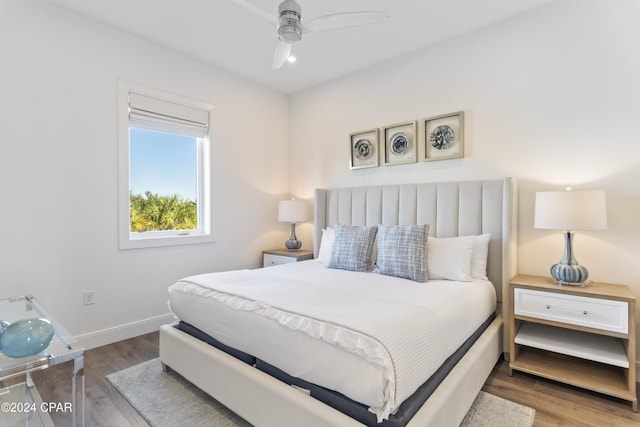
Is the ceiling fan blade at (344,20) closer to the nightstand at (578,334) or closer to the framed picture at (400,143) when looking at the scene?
the framed picture at (400,143)

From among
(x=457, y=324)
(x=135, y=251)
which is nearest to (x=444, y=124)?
(x=457, y=324)

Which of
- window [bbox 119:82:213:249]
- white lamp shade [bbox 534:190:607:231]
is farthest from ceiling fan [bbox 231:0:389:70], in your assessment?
window [bbox 119:82:213:249]

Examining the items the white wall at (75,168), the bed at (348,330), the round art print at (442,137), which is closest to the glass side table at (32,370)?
the white wall at (75,168)

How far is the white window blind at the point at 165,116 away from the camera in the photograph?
2.99 metres

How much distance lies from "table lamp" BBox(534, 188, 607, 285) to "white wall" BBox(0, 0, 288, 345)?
3.10 metres

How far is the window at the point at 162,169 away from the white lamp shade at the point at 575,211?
10.3ft

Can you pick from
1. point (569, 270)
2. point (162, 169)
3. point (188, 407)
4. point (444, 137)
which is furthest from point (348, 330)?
point (162, 169)

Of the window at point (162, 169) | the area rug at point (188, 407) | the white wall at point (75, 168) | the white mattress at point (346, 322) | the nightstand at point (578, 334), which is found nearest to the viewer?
the white mattress at point (346, 322)

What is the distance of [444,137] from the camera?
3.04 metres

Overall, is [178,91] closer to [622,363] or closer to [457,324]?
[457,324]

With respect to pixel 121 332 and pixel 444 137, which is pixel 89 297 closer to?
pixel 121 332

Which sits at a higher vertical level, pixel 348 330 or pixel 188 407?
pixel 348 330

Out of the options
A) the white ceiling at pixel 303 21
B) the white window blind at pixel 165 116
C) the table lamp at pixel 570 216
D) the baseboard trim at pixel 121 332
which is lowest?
the baseboard trim at pixel 121 332

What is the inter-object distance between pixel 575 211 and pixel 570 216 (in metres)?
0.04
